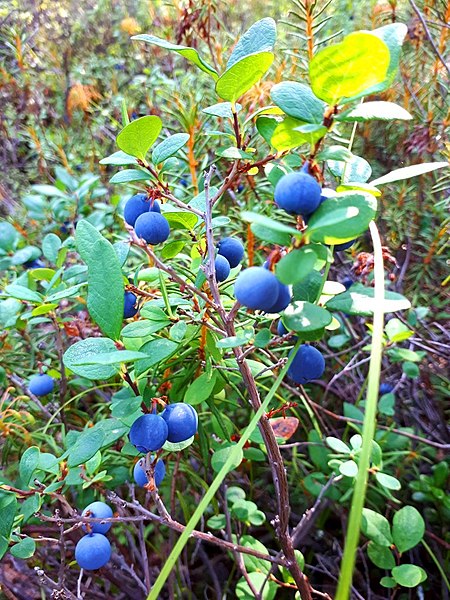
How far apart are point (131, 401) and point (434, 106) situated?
1202mm

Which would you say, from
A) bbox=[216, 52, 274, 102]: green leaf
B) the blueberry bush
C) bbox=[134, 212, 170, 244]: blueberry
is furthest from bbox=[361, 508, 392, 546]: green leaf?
bbox=[216, 52, 274, 102]: green leaf

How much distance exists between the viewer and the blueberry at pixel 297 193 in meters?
0.43

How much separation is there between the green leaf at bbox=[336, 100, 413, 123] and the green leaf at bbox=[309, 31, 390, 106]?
2 cm

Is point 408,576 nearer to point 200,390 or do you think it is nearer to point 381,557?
point 381,557

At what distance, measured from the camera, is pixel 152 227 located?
57 centimetres

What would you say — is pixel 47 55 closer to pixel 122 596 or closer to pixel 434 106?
pixel 434 106

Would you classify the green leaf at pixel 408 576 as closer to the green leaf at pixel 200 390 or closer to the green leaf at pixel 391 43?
the green leaf at pixel 200 390

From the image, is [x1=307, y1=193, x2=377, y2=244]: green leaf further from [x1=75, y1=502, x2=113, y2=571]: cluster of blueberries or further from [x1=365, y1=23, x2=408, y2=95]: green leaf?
[x1=75, y1=502, x2=113, y2=571]: cluster of blueberries

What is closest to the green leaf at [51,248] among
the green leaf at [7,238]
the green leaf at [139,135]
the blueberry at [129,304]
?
the green leaf at [7,238]

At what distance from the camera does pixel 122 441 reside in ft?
3.25

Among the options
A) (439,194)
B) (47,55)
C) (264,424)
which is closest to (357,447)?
(264,424)

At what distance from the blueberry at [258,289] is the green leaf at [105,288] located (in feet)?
0.59

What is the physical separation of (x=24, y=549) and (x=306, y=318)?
532 millimetres

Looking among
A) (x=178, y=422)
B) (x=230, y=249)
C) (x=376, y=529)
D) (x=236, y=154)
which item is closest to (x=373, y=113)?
(x=236, y=154)
